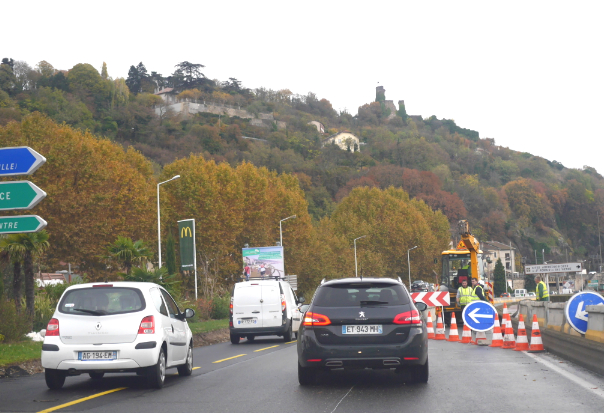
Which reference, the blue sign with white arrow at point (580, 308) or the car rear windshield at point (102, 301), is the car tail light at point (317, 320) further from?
the blue sign with white arrow at point (580, 308)

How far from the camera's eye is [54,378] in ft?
35.4

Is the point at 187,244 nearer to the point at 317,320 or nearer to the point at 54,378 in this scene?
the point at 54,378

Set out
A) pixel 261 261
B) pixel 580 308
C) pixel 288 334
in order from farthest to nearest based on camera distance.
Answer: pixel 261 261
pixel 288 334
pixel 580 308

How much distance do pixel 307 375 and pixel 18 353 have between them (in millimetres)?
7522

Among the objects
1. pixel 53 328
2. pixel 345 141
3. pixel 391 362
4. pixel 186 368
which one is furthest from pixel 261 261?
pixel 345 141

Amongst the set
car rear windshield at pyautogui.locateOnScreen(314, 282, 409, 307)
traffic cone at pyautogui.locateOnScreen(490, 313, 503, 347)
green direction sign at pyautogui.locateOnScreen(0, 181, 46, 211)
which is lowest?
traffic cone at pyautogui.locateOnScreen(490, 313, 503, 347)

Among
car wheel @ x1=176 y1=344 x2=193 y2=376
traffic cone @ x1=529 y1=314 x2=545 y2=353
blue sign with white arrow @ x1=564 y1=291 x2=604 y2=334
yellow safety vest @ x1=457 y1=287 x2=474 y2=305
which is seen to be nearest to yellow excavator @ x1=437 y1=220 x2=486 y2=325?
yellow safety vest @ x1=457 y1=287 x2=474 y2=305

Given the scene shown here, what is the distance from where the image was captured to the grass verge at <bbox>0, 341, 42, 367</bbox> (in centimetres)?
1400

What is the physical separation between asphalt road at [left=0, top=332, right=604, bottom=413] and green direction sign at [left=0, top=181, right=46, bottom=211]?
293 cm

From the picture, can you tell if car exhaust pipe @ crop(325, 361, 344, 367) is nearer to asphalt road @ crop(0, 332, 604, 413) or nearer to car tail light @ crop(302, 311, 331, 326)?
asphalt road @ crop(0, 332, 604, 413)

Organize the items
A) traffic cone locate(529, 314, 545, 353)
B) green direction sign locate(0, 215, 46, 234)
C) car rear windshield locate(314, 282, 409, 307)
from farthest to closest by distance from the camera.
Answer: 1. traffic cone locate(529, 314, 545, 353)
2. green direction sign locate(0, 215, 46, 234)
3. car rear windshield locate(314, 282, 409, 307)

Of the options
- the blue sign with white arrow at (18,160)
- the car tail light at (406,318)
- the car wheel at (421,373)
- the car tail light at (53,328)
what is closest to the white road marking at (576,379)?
the car wheel at (421,373)

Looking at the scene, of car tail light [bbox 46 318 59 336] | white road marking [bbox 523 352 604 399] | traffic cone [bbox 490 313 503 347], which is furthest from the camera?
traffic cone [bbox 490 313 503 347]

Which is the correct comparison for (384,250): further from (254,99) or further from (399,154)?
(254,99)
